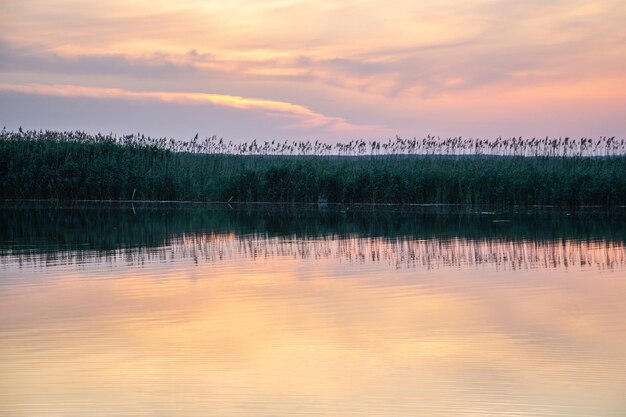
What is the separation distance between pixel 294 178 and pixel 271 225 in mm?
13832

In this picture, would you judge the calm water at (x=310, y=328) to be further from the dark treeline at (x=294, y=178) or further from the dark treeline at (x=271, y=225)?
the dark treeline at (x=294, y=178)

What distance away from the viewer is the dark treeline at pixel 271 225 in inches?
764

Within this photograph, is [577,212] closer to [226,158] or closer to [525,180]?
[525,180]

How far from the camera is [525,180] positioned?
35125 millimetres

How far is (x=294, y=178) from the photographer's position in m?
38.0

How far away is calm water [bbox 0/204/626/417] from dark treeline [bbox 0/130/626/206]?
16933 mm

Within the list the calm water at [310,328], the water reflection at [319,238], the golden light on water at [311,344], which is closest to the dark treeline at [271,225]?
the water reflection at [319,238]

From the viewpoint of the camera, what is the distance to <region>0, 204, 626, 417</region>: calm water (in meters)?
6.68

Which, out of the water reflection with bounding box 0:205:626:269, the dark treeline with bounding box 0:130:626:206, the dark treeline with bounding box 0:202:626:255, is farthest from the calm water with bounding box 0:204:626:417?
the dark treeline with bounding box 0:130:626:206

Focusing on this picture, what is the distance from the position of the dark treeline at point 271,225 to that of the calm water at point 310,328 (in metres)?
0.62

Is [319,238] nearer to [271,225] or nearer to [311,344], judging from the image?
[271,225]

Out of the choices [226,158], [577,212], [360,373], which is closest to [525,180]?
[577,212]

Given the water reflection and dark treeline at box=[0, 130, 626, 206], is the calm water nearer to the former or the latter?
the water reflection

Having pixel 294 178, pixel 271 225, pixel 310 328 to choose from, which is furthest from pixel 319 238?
pixel 294 178
